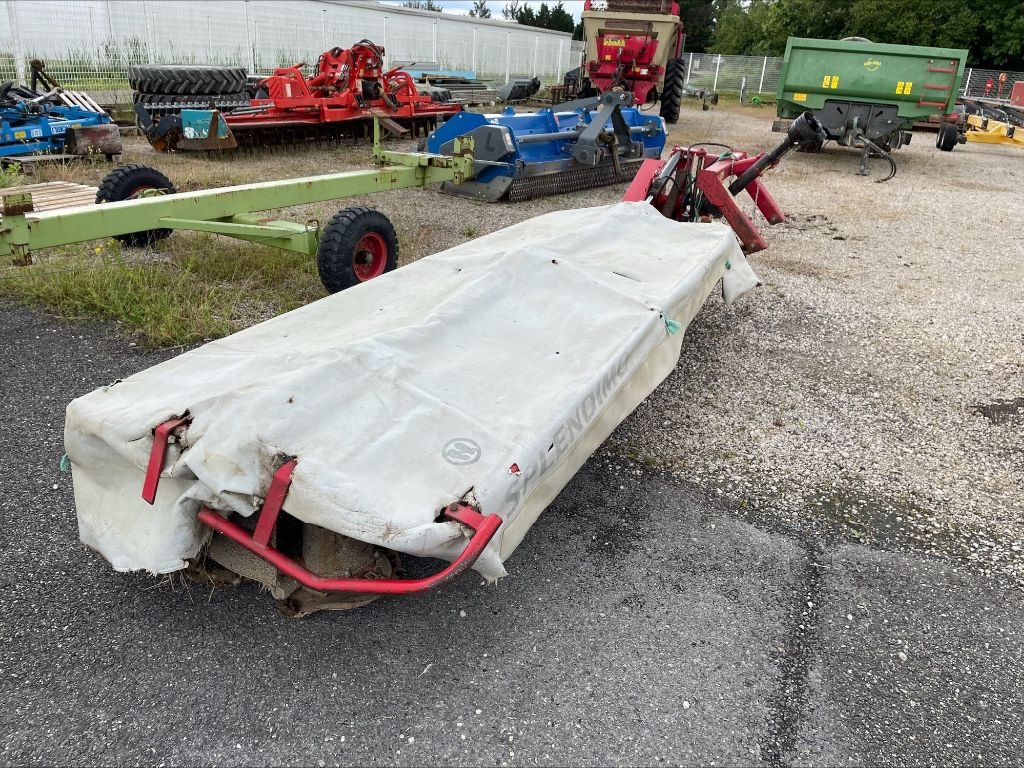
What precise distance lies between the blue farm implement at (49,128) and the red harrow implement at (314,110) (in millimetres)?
586

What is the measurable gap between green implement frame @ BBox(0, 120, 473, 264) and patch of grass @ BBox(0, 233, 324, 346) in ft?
1.21

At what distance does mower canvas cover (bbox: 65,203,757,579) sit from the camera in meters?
1.87

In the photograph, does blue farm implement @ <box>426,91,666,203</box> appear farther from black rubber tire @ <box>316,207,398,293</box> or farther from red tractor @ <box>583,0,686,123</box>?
red tractor @ <box>583,0,686,123</box>

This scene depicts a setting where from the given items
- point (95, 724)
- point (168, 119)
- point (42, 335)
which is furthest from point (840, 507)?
point (168, 119)

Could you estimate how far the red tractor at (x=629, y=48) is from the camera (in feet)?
43.2

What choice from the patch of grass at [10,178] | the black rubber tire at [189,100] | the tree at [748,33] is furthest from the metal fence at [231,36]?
the tree at [748,33]

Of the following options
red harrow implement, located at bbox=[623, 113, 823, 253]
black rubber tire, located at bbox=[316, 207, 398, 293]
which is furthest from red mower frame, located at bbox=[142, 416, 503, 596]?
red harrow implement, located at bbox=[623, 113, 823, 253]

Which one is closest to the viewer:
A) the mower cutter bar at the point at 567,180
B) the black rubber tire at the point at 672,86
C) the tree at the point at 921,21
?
the mower cutter bar at the point at 567,180

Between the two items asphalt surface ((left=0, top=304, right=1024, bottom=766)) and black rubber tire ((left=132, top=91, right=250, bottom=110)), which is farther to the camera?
black rubber tire ((left=132, top=91, right=250, bottom=110))

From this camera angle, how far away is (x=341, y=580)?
1816 millimetres

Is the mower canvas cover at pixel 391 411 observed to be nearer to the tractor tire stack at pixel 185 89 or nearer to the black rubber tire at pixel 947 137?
the tractor tire stack at pixel 185 89

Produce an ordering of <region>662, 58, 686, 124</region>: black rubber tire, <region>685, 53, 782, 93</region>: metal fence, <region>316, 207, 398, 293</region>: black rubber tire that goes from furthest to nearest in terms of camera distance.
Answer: <region>685, 53, 782, 93</region>: metal fence
<region>662, 58, 686, 124</region>: black rubber tire
<region>316, 207, 398, 293</region>: black rubber tire

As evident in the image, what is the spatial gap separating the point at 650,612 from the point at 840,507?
110 centimetres

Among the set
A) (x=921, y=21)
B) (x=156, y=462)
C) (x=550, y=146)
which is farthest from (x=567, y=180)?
(x=921, y=21)
